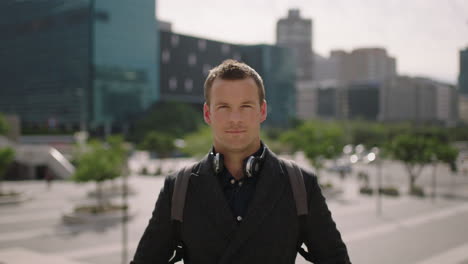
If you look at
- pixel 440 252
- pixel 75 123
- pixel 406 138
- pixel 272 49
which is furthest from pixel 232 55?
pixel 440 252

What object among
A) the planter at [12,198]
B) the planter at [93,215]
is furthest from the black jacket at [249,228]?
the planter at [12,198]

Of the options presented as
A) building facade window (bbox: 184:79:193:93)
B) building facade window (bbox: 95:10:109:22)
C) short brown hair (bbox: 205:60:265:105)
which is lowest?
short brown hair (bbox: 205:60:265:105)

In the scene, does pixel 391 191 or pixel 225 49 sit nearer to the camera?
pixel 391 191

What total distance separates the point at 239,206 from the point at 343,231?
19.2 m

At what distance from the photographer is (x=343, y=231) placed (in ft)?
68.8

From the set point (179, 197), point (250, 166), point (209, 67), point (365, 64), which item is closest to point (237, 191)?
point (250, 166)

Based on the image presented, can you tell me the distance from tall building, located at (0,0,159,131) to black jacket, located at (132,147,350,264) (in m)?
82.8

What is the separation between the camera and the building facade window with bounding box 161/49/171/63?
326 ft

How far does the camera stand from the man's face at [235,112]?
291 cm

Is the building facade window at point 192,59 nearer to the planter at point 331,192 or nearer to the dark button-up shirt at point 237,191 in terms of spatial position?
the planter at point 331,192

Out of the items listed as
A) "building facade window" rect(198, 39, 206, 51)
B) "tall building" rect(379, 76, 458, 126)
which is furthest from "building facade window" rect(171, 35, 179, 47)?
"tall building" rect(379, 76, 458, 126)

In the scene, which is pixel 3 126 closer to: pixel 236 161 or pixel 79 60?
pixel 79 60

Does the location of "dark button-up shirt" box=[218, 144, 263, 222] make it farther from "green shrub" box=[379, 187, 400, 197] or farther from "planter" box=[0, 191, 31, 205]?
"green shrub" box=[379, 187, 400, 197]

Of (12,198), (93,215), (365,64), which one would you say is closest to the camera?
(93,215)
